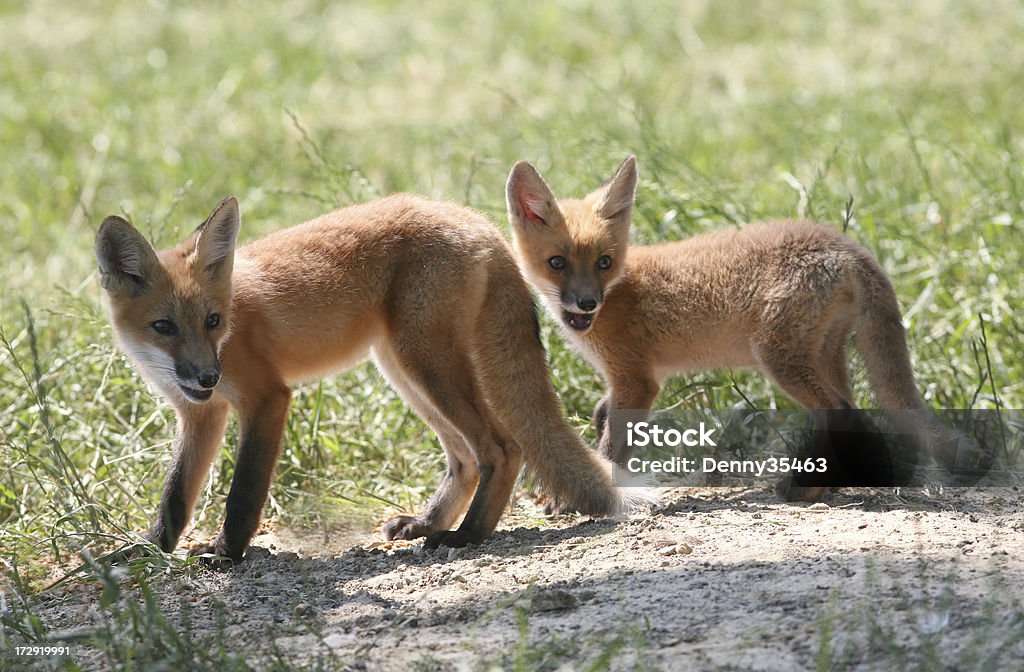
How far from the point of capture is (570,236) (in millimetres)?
5133

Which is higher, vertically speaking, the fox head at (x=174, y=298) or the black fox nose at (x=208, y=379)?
the fox head at (x=174, y=298)

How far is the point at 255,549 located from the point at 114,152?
5.72 metres

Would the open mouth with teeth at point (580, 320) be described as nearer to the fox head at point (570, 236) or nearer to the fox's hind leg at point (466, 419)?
the fox head at point (570, 236)

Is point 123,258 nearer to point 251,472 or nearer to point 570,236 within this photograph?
point 251,472

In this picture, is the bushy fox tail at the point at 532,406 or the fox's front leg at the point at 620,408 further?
the fox's front leg at the point at 620,408

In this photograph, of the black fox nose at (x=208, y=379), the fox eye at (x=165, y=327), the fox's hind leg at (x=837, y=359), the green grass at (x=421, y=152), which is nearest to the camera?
the black fox nose at (x=208, y=379)

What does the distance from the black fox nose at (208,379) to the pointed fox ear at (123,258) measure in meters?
0.45

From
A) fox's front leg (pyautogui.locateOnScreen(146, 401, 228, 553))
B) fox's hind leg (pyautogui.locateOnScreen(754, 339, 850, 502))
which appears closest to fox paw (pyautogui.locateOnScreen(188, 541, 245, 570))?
fox's front leg (pyautogui.locateOnScreen(146, 401, 228, 553))

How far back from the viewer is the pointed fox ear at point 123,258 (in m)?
4.20

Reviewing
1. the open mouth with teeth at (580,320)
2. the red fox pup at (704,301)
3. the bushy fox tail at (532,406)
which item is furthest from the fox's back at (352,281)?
the red fox pup at (704,301)

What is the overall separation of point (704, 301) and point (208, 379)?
2.02 metres

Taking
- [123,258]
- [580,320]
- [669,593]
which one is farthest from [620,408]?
[123,258]

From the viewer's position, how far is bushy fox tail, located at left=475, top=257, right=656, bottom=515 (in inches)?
173

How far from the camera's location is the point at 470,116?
31.5 feet
